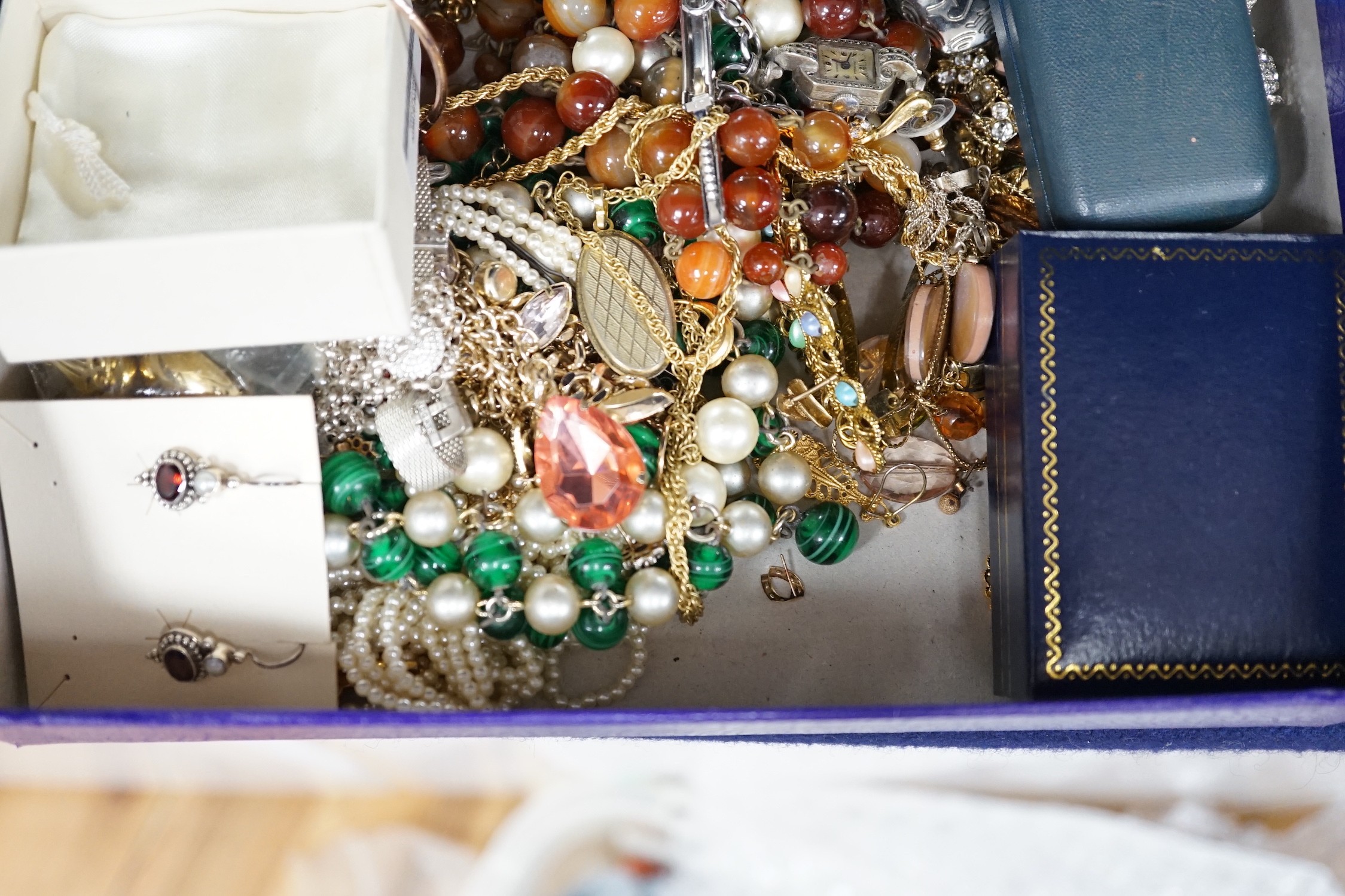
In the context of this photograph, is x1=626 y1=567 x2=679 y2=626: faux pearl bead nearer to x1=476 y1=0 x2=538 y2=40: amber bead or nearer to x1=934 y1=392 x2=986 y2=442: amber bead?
x1=934 y1=392 x2=986 y2=442: amber bead

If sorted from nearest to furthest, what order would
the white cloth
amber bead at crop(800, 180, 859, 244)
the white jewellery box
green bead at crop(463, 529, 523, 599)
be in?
the white jewellery box < the white cloth < green bead at crop(463, 529, 523, 599) < amber bead at crop(800, 180, 859, 244)

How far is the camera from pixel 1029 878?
37.0 inches

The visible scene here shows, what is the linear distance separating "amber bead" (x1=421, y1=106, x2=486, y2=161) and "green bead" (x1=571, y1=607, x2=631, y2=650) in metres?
0.47

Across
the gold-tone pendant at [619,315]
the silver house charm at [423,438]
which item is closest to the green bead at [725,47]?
the gold-tone pendant at [619,315]

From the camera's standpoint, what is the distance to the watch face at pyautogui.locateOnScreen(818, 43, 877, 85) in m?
1.06

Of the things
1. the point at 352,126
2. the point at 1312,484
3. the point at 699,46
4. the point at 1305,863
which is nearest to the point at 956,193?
the point at 699,46

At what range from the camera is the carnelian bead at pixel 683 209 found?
102cm

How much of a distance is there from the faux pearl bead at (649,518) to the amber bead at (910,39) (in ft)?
1.76

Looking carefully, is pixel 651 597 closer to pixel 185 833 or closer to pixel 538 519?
pixel 538 519

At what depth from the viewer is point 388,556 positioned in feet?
3.15

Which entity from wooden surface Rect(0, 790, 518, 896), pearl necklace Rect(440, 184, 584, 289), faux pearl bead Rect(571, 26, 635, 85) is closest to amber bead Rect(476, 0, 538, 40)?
faux pearl bead Rect(571, 26, 635, 85)

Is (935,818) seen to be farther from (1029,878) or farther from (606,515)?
(606,515)

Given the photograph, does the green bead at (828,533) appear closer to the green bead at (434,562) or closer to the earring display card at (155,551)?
the green bead at (434,562)

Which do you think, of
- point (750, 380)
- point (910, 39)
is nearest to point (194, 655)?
point (750, 380)
